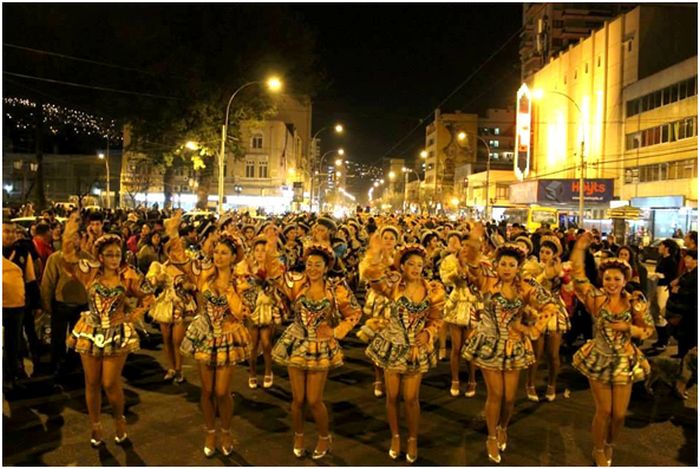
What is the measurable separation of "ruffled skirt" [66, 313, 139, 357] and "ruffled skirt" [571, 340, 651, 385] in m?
3.87

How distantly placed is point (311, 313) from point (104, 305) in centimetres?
178

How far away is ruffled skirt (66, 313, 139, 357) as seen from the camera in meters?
5.31

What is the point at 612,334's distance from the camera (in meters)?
5.17

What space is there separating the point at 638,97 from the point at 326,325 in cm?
4545

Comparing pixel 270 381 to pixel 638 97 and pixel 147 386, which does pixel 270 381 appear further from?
pixel 638 97

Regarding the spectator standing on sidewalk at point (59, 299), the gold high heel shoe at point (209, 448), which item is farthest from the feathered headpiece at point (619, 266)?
the spectator standing on sidewalk at point (59, 299)

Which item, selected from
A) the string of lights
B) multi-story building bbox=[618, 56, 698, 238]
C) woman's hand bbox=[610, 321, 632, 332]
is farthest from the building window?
woman's hand bbox=[610, 321, 632, 332]

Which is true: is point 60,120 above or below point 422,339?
above

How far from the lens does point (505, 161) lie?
358ft

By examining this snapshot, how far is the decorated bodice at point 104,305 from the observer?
17.7ft

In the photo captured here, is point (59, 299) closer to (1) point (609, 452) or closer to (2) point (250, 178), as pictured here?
(1) point (609, 452)

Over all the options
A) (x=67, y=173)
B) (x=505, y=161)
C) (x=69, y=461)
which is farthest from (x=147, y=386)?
(x=505, y=161)

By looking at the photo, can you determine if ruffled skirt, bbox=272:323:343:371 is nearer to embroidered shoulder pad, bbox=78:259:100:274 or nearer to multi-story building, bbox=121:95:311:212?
embroidered shoulder pad, bbox=78:259:100:274

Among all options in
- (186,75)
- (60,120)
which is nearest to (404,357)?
(186,75)
